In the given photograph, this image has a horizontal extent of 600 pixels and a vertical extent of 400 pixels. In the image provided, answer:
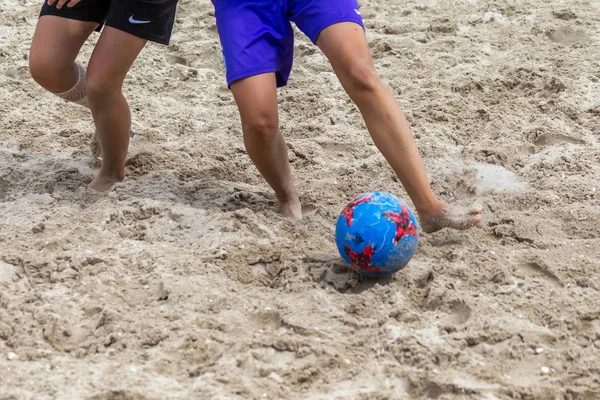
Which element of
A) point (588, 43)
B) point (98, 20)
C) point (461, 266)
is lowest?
point (588, 43)

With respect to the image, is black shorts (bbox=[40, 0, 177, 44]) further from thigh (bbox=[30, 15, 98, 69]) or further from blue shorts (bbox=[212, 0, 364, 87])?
blue shorts (bbox=[212, 0, 364, 87])

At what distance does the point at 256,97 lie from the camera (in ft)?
10.6

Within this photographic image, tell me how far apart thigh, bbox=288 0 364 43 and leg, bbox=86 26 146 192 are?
A: 80cm

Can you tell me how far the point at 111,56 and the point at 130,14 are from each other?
212mm

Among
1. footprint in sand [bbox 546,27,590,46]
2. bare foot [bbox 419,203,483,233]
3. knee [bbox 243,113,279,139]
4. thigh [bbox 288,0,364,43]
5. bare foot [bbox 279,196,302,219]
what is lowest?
footprint in sand [bbox 546,27,590,46]

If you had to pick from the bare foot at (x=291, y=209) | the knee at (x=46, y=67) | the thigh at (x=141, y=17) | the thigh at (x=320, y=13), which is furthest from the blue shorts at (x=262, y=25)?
the knee at (x=46, y=67)

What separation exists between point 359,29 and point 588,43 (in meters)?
2.85

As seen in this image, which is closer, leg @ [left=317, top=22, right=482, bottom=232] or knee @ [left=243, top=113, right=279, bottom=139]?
leg @ [left=317, top=22, right=482, bottom=232]

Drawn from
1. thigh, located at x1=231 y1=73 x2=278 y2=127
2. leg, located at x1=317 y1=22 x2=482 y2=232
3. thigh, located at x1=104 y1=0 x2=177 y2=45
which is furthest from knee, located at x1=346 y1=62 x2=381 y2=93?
thigh, located at x1=104 y1=0 x2=177 y2=45

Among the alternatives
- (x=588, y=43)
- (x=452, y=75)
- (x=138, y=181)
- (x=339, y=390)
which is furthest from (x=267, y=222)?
(x=588, y=43)

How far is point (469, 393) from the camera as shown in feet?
7.79

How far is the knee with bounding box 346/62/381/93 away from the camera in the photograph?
3094 mm

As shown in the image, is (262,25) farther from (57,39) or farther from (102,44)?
(57,39)

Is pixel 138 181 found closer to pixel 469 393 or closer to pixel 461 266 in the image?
pixel 461 266
